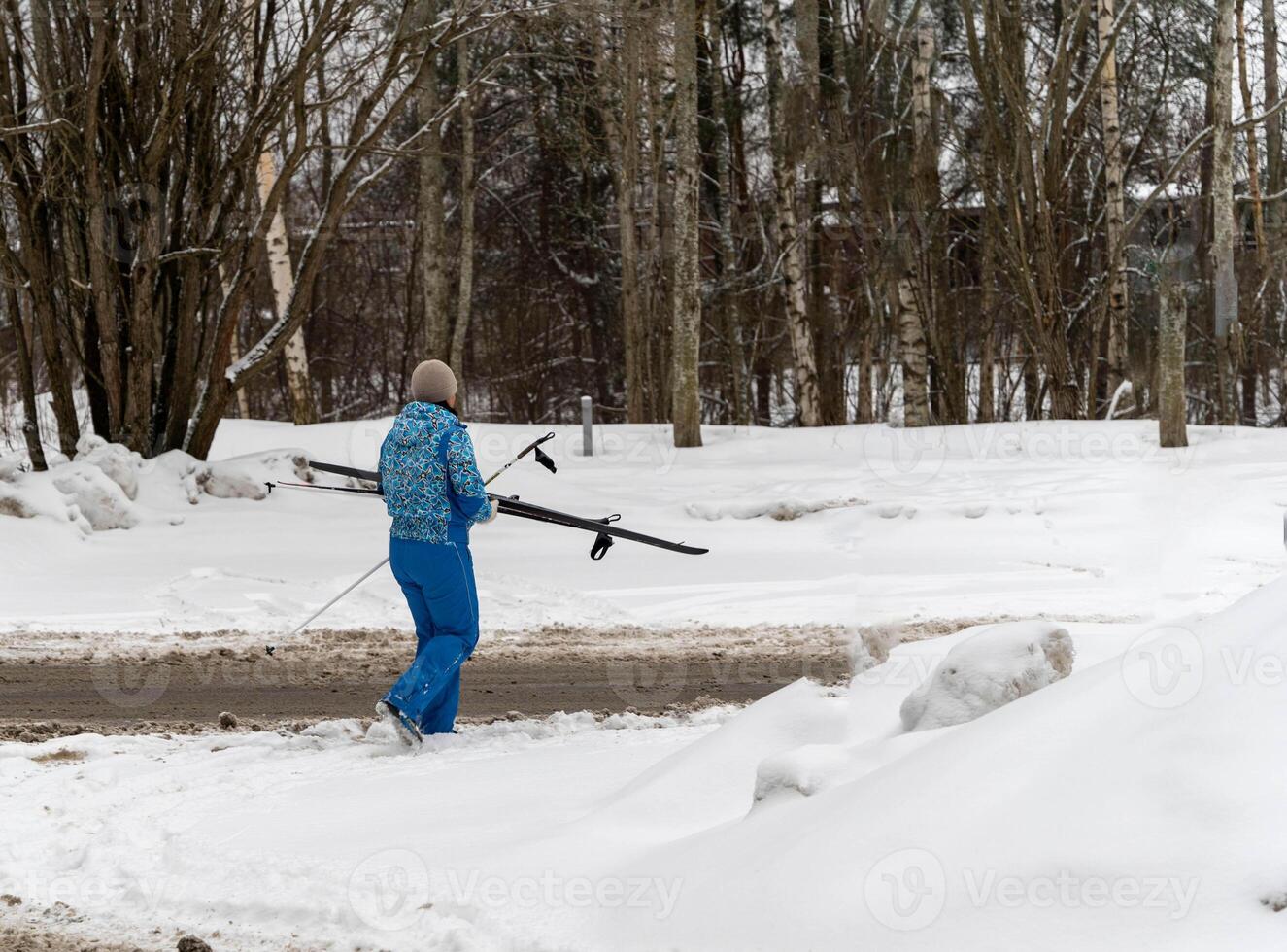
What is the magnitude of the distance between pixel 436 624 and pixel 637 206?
1958 centimetres

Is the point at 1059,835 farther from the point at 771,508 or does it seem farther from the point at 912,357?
the point at 912,357

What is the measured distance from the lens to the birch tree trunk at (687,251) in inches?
604

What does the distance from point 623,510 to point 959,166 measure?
14340mm

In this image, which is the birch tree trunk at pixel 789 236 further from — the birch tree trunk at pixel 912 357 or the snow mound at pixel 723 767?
the snow mound at pixel 723 767

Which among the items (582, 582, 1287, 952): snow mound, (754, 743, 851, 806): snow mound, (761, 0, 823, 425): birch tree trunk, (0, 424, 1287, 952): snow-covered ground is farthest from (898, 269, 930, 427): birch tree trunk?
(582, 582, 1287, 952): snow mound

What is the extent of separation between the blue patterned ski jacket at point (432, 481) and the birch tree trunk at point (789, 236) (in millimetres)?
14542

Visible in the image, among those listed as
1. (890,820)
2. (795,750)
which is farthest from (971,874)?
(795,750)

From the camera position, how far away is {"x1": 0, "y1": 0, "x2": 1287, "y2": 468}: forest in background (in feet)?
39.8

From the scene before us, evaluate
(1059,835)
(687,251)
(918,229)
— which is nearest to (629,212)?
(918,229)

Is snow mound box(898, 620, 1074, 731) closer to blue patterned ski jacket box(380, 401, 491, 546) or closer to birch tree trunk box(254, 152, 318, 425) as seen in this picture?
blue patterned ski jacket box(380, 401, 491, 546)

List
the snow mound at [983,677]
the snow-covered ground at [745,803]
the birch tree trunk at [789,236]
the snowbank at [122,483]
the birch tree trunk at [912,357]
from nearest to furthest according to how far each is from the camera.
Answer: the snow-covered ground at [745,803] < the snow mound at [983,677] < the snowbank at [122,483] < the birch tree trunk at [912,357] < the birch tree trunk at [789,236]

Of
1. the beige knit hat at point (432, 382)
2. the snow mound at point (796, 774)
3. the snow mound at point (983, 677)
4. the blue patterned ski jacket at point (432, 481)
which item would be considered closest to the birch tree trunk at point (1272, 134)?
the beige knit hat at point (432, 382)

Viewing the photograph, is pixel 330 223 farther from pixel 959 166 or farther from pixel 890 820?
pixel 959 166

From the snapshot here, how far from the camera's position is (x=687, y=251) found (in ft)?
51.7
